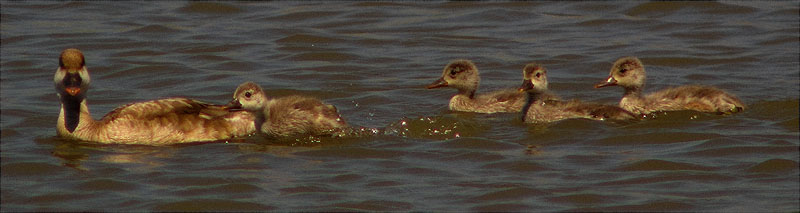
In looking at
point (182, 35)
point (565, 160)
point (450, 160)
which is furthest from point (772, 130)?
point (182, 35)

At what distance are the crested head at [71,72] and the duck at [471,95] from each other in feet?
11.6

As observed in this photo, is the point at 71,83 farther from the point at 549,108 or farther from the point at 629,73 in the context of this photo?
the point at 629,73

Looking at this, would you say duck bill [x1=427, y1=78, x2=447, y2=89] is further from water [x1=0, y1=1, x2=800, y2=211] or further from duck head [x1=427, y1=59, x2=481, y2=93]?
water [x1=0, y1=1, x2=800, y2=211]

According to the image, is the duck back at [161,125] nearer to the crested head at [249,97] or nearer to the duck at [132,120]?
the duck at [132,120]

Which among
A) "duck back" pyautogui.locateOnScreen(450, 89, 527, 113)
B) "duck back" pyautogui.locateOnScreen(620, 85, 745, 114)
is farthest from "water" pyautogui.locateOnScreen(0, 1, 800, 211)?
"duck back" pyautogui.locateOnScreen(450, 89, 527, 113)

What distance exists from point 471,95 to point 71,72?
407 cm

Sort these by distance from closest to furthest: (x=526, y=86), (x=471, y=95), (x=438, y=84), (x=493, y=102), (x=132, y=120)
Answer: (x=132, y=120)
(x=526, y=86)
(x=493, y=102)
(x=438, y=84)
(x=471, y=95)

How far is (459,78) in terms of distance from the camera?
13758mm

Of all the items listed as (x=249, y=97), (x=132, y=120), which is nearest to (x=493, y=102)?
(x=249, y=97)

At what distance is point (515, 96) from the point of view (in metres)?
13.5

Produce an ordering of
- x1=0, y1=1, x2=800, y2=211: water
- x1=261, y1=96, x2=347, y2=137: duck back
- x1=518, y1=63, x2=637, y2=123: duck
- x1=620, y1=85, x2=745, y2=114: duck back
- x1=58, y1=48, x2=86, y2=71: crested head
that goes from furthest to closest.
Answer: x1=620, y1=85, x2=745, y2=114: duck back, x1=518, y1=63, x2=637, y2=123: duck, x1=261, y1=96, x2=347, y2=137: duck back, x1=58, y1=48, x2=86, y2=71: crested head, x1=0, y1=1, x2=800, y2=211: water

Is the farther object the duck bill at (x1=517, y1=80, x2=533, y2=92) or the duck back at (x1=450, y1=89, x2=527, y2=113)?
the duck back at (x1=450, y1=89, x2=527, y2=113)

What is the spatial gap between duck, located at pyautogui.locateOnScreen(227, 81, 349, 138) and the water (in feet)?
0.48

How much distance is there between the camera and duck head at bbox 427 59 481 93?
45.1ft
